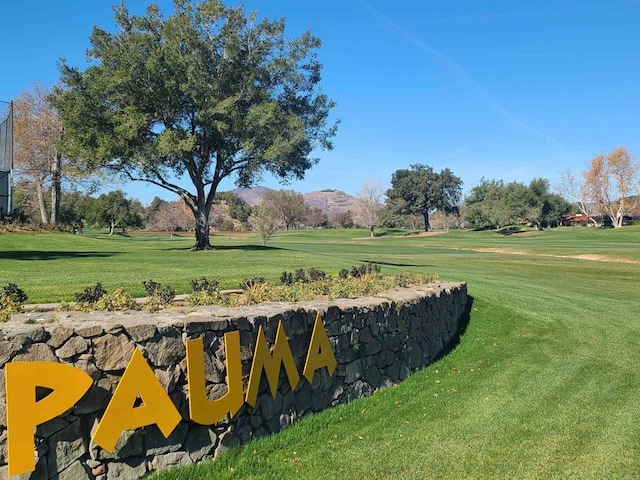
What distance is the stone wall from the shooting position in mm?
4082

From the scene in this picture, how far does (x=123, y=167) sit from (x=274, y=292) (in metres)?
19.0

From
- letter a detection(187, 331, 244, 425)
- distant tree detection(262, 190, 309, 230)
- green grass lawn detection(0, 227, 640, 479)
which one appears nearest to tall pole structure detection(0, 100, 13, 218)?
green grass lawn detection(0, 227, 640, 479)

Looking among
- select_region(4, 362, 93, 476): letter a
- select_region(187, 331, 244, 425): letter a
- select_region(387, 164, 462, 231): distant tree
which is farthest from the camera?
select_region(387, 164, 462, 231): distant tree

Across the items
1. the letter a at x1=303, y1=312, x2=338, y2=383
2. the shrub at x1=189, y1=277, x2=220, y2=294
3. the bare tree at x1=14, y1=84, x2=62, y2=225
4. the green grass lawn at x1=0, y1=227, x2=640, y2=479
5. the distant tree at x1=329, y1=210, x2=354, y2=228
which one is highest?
the bare tree at x1=14, y1=84, x2=62, y2=225

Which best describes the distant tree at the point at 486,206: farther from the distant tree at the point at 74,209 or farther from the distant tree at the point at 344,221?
the distant tree at the point at 74,209

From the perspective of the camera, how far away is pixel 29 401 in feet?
12.6

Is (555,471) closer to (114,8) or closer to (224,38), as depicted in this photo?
(224,38)

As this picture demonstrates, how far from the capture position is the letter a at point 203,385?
4734 mm

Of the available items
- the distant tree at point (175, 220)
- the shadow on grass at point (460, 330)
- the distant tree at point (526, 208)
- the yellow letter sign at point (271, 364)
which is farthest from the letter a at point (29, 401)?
the distant tree at point (175, 220)

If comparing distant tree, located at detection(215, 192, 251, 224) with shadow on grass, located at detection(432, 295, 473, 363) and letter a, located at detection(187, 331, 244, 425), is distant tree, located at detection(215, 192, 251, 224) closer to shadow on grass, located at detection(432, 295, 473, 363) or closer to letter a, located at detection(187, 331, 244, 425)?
shadow on grass, located at detection(432, 295, 473, 363)

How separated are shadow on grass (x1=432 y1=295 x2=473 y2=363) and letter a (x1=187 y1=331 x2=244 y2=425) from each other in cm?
494

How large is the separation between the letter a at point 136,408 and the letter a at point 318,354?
1.83 metres

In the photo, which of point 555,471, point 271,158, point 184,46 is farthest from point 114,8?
point 555,471

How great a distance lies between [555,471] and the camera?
16.3ft
